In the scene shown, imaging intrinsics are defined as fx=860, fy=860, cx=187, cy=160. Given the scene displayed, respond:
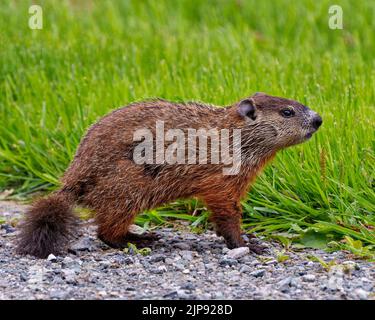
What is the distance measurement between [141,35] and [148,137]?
4336 mm

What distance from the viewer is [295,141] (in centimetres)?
578

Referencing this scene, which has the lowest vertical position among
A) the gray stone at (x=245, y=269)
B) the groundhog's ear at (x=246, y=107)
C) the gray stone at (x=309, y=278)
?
the gray stone at (x=245, y=269)

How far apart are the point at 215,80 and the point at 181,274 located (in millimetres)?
3091

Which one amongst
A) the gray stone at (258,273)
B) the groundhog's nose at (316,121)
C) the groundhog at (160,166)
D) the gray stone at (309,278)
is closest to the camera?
the gray stone at (309,278)

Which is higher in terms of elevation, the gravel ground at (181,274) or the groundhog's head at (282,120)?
the groundhog's head at (282,120)

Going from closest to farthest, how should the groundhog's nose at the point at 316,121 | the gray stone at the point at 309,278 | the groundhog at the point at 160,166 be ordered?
the gray stone at the point at 309,278 < the groundhog at the point at 160,166 < the groundhog's nose at the point at 316,121

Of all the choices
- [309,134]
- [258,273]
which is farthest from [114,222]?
[309,134]

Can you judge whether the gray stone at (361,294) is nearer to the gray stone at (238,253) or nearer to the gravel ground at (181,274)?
the gravel ground at (181,274)

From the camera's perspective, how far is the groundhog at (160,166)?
Answer: 5453 mm

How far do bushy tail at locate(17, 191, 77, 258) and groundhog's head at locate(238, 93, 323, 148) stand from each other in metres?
1.36

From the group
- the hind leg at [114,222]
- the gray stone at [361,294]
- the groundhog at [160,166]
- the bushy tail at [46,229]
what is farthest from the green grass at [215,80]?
the bushy tail at [46,229]

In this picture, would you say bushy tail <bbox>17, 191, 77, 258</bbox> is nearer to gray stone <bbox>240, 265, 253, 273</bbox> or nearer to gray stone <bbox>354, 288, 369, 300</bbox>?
gray stone <bbox>240, 265, 253, 273</bbox>

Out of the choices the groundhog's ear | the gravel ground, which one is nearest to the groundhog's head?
the groundhog's ear

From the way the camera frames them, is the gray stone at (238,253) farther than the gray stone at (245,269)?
Yes
